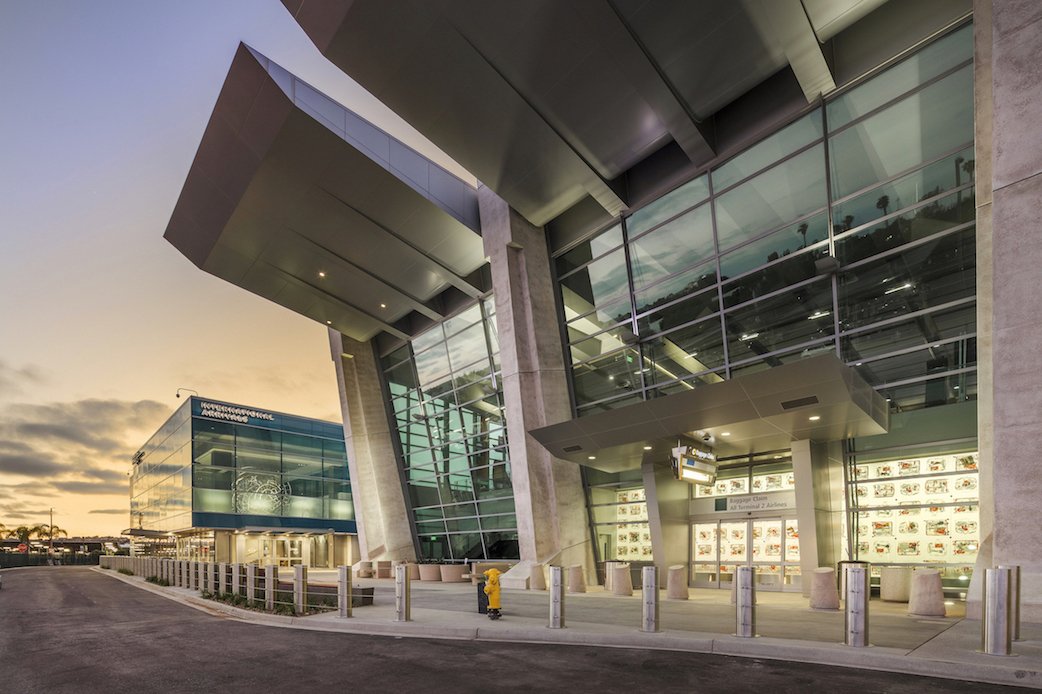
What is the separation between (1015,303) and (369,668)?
12.6 m

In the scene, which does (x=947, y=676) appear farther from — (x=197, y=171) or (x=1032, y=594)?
(x=197, y=171)

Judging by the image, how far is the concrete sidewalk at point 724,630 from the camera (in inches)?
290

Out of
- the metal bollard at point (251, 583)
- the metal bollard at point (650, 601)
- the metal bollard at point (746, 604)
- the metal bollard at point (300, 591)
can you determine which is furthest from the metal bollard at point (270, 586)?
the metal bollard at point (746, 604)

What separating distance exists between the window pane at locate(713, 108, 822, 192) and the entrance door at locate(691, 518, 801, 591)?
33.1 feet

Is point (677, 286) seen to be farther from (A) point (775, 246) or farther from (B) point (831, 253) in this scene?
(B) point (831, 253)

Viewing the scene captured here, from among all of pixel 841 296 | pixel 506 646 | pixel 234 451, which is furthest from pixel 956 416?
pixel 234 451

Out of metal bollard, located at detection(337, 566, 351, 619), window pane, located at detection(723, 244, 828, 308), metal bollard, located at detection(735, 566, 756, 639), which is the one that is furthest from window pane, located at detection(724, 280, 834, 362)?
metal bollard, located at detection(337, 566, 351, 619)

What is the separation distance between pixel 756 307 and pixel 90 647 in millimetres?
17395

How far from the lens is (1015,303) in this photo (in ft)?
37.8

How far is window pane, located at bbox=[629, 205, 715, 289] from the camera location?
63.8 ft

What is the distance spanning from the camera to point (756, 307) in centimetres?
1817

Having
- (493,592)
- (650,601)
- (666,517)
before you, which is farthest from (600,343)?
(650,601)

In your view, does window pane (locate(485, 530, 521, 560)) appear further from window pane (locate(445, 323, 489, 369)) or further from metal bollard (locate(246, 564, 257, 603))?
metal bollard (locate(246, 564, 257, 603))

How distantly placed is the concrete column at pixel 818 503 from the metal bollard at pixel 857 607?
25.4 feet
